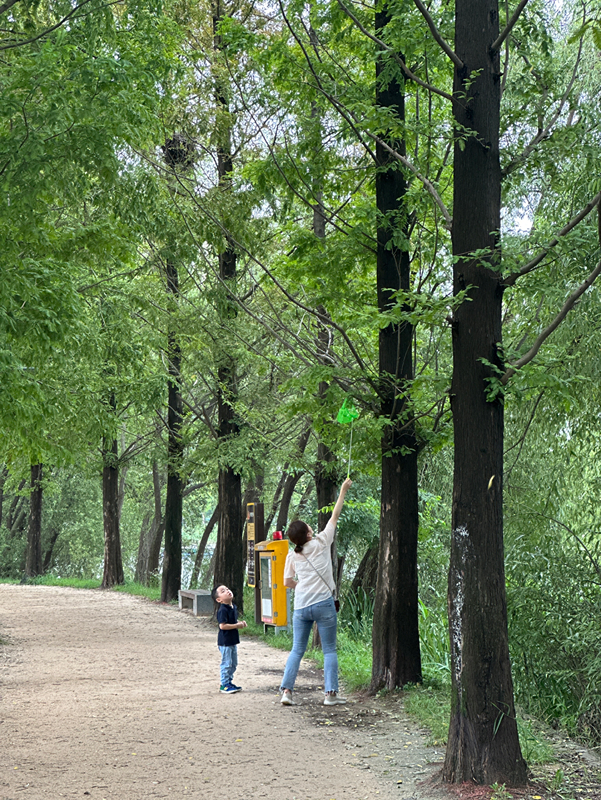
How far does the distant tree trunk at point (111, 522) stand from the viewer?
2506 centimetres

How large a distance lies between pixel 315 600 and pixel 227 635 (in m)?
1.26

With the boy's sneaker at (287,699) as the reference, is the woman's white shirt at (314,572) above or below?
above

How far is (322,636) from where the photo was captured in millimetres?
8000

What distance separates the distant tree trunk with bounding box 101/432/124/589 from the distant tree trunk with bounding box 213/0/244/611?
31.1 feet

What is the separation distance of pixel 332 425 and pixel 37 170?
410cm

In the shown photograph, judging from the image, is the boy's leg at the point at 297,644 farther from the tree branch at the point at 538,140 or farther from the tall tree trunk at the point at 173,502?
the tall tree trunk at the point at 173,502

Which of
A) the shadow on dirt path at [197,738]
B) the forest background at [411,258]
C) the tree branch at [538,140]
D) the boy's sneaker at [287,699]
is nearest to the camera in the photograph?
the shadow on dirt path at [197,738]

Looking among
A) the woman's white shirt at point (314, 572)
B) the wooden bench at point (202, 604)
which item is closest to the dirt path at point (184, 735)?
the woman's white shirt at point (314, 572)

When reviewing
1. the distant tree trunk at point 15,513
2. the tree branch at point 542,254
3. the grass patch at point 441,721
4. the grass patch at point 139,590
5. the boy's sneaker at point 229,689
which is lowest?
the grass patch at point 139,590

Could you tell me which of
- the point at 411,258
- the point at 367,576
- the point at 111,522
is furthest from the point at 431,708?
the point at 111,522

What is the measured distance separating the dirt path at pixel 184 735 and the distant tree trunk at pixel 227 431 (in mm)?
3684

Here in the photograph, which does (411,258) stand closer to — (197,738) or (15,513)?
(197,738)

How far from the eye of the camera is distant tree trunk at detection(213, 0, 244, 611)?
14.9 metres

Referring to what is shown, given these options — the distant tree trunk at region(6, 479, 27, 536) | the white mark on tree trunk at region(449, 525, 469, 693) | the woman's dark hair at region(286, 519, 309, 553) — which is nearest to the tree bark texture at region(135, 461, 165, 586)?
the distant tree trunk at region(6, 479, 27, 536)
